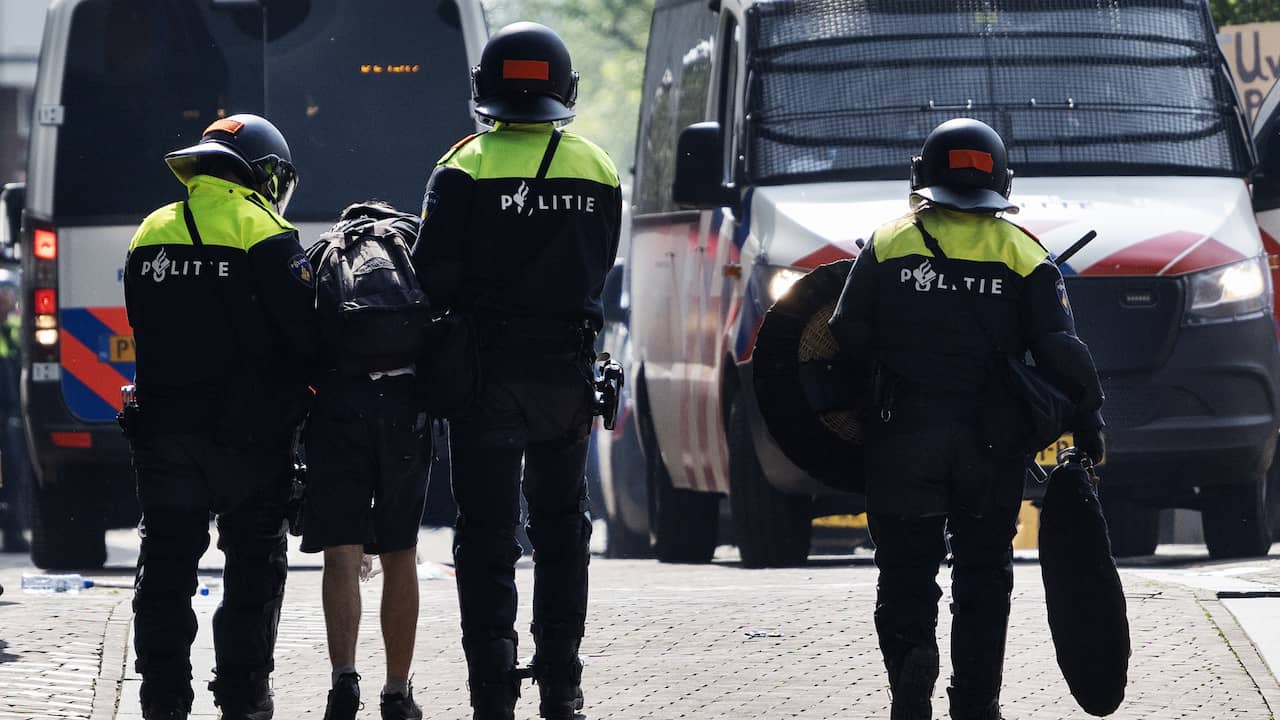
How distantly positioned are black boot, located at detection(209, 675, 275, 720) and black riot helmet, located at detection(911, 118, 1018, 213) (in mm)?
2129

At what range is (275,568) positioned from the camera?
7258mm

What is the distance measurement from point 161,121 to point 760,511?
3.38 m

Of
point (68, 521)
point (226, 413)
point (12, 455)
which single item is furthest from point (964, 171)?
point (12, 455)

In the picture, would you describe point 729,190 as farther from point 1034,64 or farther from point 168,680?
point 168,680

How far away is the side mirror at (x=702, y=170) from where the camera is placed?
11.5 m

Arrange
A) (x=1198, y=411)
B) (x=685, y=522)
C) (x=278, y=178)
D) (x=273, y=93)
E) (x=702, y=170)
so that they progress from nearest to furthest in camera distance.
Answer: (x=278, y=178) → (x=1198, y=411) → (x=702, y=170) → (x=273, y=93) → (x=685, y=522)

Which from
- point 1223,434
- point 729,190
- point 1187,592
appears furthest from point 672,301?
point 1187,592

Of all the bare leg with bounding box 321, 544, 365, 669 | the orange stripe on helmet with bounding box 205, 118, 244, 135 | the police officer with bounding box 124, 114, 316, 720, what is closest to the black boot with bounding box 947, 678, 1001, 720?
the bare leg with bounding box 321, 544, 365, 669

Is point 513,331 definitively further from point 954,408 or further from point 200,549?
point 954,408

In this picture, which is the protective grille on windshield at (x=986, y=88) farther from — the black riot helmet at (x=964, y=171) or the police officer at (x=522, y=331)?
the police officer at (x=522, y=331)

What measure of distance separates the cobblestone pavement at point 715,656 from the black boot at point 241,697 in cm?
54

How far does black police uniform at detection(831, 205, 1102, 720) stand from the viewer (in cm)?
714

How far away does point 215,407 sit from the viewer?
707 centimetres

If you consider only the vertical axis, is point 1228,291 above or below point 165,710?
above
